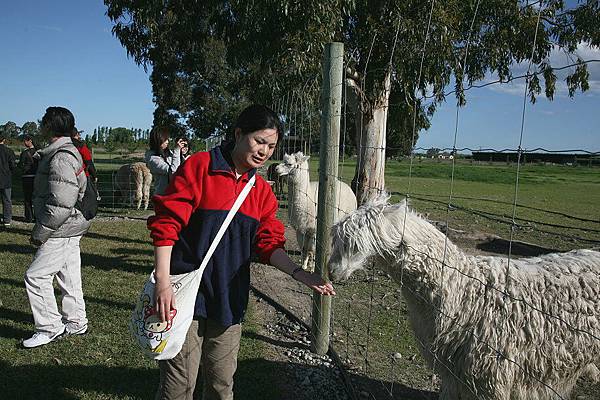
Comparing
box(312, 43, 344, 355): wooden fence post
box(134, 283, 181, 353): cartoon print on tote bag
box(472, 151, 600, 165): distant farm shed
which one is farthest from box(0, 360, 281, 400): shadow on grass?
box(472, 151, 600, 165): distant farm shed

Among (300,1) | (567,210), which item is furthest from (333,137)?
(567,210)

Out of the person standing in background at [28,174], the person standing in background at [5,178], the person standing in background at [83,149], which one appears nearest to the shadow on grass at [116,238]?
the person standing in background at [5,178]

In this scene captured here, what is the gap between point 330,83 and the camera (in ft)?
12.2

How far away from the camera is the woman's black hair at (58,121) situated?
3.90 metres

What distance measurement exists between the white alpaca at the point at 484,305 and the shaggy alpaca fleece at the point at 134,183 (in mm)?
12725

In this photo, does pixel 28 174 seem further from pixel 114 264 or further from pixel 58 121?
pixel 58 121

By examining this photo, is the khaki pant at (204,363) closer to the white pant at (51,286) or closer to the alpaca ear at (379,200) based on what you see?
the alpaca ear at (379,200)

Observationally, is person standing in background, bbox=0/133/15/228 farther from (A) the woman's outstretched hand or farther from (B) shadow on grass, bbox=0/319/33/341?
(A) the woman's outstretched hand

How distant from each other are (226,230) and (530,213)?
44.1 feet

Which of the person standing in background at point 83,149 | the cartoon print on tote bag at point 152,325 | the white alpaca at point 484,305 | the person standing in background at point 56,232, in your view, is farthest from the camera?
the person standing in background at point 83,149

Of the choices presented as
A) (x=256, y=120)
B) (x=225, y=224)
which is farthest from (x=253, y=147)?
(x=225, y=224)

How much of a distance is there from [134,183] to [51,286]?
35.7 ft

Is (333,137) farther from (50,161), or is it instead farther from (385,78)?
(385,78)

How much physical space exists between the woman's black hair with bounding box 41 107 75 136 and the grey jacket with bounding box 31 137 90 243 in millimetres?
68
